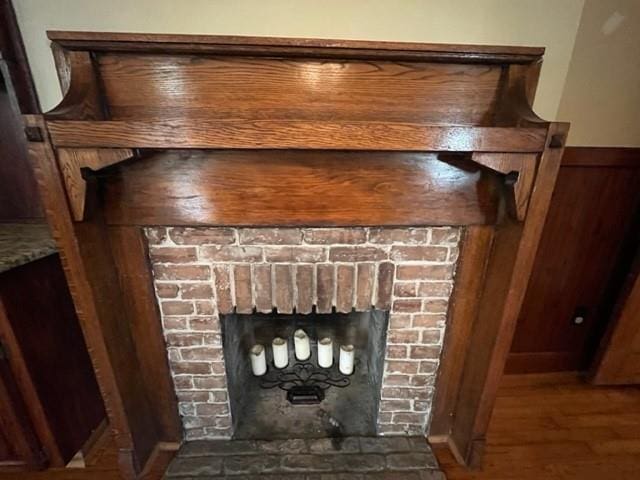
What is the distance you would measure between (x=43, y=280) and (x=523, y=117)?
1696 mm

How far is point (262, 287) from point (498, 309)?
841mm

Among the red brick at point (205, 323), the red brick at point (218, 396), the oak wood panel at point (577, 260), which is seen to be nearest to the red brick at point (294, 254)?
the red brick at point (205, 323)

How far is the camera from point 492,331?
43.7 inches

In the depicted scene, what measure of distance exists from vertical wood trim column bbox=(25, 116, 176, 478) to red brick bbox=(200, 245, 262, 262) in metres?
0.32

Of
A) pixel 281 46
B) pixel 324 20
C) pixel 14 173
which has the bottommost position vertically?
pixel 14 173

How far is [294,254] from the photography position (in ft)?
3.67

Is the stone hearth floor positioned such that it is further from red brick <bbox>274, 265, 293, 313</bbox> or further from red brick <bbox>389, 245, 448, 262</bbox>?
red brick <bbox>389, 245, 448, 262</bbox>

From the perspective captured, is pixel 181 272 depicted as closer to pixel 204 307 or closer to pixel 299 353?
pixel 204 307

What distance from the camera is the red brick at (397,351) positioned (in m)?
1.28

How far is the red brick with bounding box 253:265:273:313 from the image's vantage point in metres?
1.13

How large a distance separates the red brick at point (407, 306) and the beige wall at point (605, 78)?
104 cm

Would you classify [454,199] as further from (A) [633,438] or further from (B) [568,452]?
(A) [633,438]

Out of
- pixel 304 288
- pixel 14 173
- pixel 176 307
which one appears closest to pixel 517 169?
pixel 304 288

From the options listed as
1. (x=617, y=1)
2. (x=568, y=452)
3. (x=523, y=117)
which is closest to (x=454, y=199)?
(x=523, y=117)
